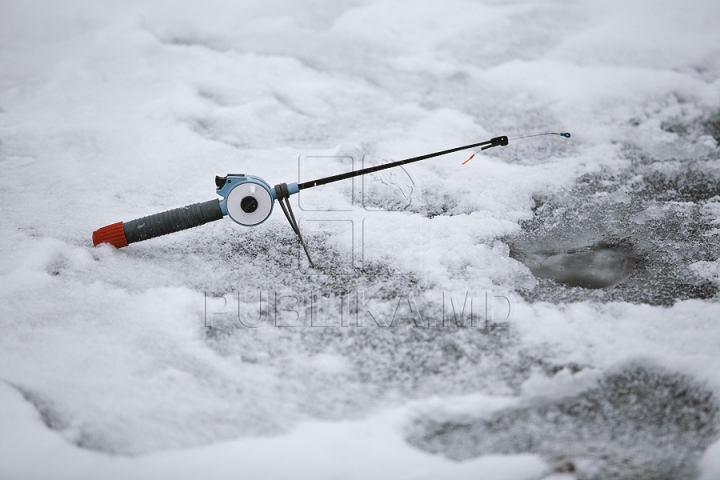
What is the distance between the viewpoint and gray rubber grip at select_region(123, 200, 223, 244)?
2135mm

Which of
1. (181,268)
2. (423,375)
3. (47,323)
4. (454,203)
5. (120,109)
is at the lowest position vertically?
(423,375)

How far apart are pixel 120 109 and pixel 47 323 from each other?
174 centimetres

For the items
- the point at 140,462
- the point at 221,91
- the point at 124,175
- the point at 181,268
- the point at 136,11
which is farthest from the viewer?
the point at 136,11

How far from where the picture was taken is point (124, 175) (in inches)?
108

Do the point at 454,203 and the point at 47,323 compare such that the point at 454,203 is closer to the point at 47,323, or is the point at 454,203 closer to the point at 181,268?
the point at 181,268

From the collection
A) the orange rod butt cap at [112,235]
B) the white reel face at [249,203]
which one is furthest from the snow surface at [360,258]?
the white reel face at [249,203]

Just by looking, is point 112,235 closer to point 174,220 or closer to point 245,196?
point 174,220

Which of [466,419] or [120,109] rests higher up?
[120,109]

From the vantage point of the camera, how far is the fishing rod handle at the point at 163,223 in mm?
2137

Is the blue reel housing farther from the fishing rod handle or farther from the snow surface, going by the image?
the snow surface

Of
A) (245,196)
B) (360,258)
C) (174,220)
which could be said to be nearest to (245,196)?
(245,196)

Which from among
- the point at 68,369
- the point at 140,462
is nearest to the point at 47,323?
the point at 68,369

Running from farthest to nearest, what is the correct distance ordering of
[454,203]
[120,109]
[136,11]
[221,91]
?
[136,11]
[221,91]
[120,109]
[454,203]

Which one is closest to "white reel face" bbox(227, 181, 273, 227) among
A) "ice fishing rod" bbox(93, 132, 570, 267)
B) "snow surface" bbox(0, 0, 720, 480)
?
"ice fishing rod" bbox(93, 132, 570, 267)
